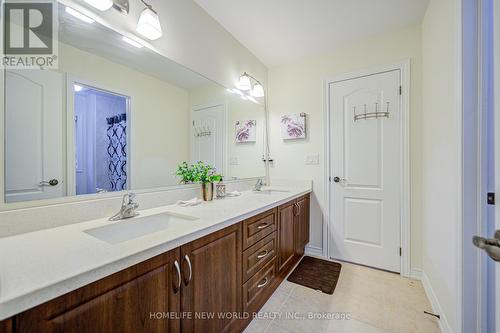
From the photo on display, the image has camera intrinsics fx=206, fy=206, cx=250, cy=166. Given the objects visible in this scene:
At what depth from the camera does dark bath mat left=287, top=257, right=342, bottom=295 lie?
1913 millimetres

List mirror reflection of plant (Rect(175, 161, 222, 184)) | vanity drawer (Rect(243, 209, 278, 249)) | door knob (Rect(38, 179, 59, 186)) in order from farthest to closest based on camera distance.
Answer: mirror reflection of plant (Rect(175, 161, 222, 184)) → vanity drawer (Rect(243, 209, 278, 249)) → door knob (Rect(38, 179, 59, 186))

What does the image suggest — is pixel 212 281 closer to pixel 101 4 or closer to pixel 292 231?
pixel 292 231

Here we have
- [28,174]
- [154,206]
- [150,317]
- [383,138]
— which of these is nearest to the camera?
[150,317]

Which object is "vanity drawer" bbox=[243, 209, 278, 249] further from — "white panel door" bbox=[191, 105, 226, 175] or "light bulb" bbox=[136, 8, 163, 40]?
"light bulb" bbox=[136, 8, 163, 40]

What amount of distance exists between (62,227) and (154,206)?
0.50 meters

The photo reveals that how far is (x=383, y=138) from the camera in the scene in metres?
2.17

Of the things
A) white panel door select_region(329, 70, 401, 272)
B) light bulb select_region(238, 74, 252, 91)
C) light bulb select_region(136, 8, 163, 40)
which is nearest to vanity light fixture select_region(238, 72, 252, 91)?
light bulb select_region(238, 74, 252, 91)

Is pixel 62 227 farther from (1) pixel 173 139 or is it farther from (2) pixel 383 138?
(2) pixel 383 138

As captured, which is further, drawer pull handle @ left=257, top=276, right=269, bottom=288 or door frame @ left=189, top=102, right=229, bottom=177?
door frame @ left=189, top=102, right=229, bottom=177

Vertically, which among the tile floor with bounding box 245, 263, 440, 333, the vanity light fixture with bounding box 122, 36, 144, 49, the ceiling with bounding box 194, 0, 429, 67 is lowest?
the tile floor with bounding box 245, 263, 440, 333

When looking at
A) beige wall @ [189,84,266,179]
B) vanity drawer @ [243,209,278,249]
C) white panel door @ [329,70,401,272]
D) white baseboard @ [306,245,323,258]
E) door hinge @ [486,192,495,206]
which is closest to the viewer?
door hinge @ [486,192,495,206]

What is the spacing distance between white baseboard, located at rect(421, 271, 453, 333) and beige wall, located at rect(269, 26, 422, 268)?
0.19 meters

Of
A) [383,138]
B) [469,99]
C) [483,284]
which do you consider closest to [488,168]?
[469,99]

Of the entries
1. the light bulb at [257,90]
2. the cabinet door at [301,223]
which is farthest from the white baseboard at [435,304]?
the light bulb at [257,90]
